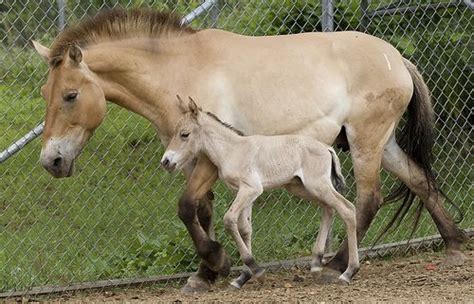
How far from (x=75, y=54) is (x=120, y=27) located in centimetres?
49

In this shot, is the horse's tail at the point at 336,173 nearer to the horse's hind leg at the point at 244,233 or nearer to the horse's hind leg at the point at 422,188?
the horse's hind leg at the point at 244,233

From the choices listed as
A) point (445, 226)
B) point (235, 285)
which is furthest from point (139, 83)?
point (445, 226)

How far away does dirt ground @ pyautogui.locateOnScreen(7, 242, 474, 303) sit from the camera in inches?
252

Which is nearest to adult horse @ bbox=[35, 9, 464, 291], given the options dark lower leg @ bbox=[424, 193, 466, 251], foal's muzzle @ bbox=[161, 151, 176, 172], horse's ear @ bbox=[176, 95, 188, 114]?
horse's ear @ bbox=[176, 95, 188, 114]

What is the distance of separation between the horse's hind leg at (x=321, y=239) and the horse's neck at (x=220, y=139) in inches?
31.4

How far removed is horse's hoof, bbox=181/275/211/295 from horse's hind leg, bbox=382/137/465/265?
1712 millimetres

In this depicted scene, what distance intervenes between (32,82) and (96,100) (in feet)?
6.22

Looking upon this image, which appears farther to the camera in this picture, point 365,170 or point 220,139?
point 365,170

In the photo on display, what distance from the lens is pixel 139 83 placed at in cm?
681

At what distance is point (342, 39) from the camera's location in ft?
24.2

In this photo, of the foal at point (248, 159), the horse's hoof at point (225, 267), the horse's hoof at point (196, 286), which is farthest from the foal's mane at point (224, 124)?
the horse's hoof at point (196, 286)

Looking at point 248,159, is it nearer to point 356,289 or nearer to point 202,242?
point 202,242

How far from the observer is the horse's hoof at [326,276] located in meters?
7.03

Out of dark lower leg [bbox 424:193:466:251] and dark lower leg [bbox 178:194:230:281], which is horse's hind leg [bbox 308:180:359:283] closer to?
dark lower leg [bbox 178:194:230:281]
